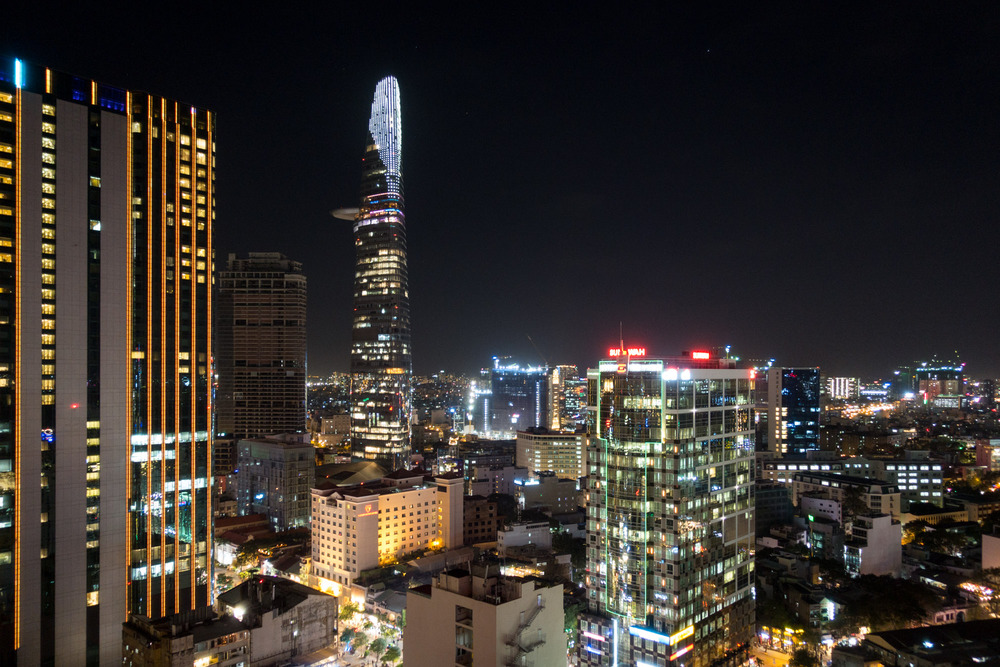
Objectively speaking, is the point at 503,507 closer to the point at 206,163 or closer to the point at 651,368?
the point at 651,368

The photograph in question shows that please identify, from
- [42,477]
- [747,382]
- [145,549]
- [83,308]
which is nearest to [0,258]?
[83,308]

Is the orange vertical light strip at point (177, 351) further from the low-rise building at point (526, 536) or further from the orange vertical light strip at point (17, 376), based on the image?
the low-rise building at point (526, 536)

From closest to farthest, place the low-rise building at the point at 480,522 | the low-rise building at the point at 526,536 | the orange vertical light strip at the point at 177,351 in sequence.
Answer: the orange vertical light strip at the point at 177,351 → the low-rise building at the point at 526,536 → the low-rise building at the point at 480,522

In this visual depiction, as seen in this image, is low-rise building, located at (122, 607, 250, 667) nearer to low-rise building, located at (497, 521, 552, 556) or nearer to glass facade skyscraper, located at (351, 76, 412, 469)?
low-rise building, located at (497, 521, 552, 556)

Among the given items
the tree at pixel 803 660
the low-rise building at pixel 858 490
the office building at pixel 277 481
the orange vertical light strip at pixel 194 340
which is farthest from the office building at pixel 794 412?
the orange vertical light strip at pixel 194 340

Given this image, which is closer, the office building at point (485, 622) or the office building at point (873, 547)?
the office building at point (485, 622)

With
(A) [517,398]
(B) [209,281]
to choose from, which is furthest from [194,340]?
(A) [517,398]

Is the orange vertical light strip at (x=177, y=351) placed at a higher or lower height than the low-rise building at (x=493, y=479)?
higher
